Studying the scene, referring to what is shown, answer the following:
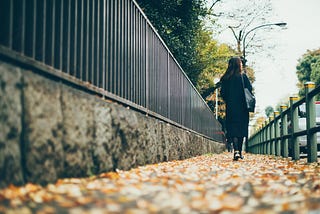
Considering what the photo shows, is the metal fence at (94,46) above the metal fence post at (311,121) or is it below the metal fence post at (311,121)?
above

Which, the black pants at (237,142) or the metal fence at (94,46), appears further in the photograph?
the black pants at (237,142)

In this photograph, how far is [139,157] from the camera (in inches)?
249

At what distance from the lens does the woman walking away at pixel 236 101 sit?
9406mm

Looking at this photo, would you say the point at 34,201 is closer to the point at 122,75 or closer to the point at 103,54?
the point at 103,54

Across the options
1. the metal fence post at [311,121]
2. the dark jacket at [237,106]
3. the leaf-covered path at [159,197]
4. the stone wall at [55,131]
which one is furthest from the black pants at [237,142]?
the leaf-covered path at [159,197]

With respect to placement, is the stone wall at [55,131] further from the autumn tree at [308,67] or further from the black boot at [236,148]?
the autumn tree at [308,67]

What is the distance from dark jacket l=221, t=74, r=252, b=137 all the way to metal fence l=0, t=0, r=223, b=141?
1.23m

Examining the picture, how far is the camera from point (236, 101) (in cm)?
949

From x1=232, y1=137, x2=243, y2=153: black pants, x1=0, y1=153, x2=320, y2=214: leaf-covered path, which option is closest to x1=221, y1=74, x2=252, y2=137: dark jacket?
x1=232, y1=137, x2=243, y2=153: black pants

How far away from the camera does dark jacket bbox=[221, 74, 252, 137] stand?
9438mm

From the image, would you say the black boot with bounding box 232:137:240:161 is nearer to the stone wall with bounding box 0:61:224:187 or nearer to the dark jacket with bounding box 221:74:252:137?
the dark jacket with bounding box 221:74:252:137

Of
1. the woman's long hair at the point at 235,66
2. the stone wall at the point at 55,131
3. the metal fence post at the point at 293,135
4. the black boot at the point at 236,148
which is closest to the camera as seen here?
the stone wall at the point at 55,131

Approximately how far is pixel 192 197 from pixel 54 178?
44.1 inches

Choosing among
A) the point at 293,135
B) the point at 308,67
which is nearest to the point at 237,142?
the point at 293,135
